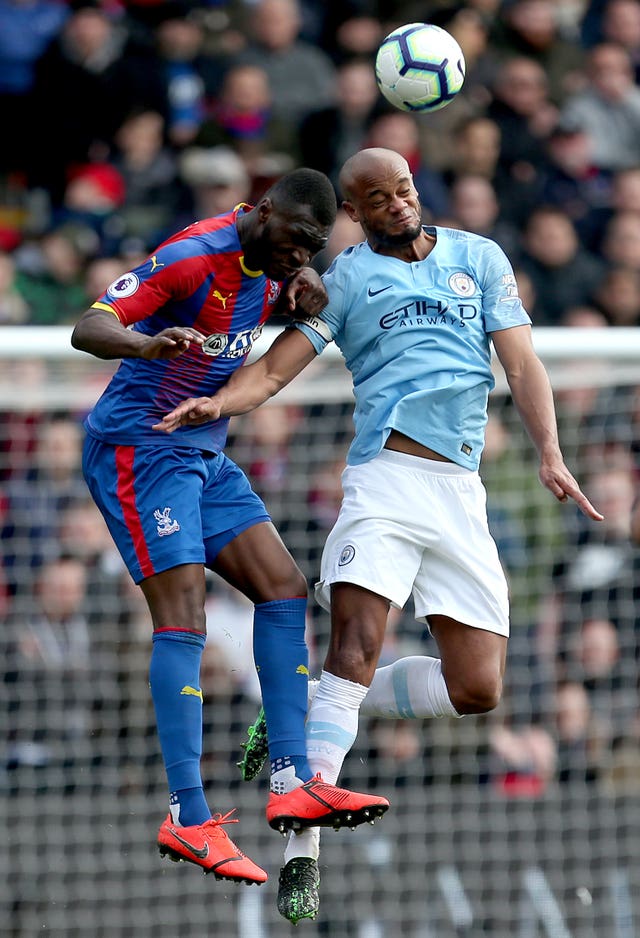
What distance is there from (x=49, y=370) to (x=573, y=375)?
290 cm

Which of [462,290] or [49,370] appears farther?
[49,370]

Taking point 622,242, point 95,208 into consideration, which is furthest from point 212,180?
point 622,242

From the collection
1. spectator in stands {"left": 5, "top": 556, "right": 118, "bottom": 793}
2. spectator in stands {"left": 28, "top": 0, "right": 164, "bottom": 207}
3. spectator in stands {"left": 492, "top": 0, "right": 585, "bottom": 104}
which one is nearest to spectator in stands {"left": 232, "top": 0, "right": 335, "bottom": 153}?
spectator in stands {"left": 28, "top": 0, "right": 164, "bottom": 207}

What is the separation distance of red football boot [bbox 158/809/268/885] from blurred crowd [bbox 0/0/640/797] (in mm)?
3043

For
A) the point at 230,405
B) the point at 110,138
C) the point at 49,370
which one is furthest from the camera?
the point at 110,138

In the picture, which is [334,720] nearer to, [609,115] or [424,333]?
[424,333]

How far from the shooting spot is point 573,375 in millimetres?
8828

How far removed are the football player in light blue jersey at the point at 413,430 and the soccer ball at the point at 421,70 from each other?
0.31m

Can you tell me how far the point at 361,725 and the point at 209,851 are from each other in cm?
354

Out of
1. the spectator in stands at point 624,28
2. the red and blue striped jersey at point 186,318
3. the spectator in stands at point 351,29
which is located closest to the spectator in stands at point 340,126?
the spectator in stands at point 351,29

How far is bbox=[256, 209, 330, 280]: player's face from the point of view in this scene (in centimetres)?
531

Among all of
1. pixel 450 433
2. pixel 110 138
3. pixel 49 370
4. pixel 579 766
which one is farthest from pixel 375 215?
pixel 110 138

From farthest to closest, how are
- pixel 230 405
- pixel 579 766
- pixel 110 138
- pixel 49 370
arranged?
pixel 110 138 < pixel 579 766 < pixel 49 370 < pixel 230 405

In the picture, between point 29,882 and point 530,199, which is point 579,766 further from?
point 530,199
